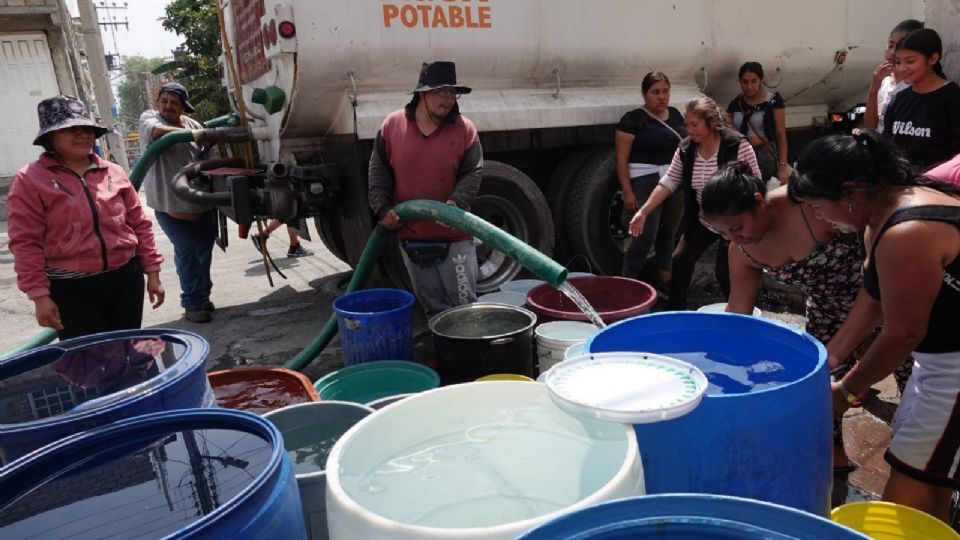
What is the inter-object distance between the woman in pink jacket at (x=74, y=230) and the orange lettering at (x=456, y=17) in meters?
2.26

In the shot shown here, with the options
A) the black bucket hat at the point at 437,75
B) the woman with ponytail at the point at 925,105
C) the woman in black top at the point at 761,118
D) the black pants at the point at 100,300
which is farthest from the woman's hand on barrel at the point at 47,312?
the woman in black top at the point at 761,118

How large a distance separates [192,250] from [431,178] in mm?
2660

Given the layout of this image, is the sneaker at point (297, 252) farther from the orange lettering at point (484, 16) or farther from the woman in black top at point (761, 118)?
the woman in black top at point (761, 118)

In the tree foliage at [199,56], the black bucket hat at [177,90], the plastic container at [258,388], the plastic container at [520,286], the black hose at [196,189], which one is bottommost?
the plastic container at [520,286]

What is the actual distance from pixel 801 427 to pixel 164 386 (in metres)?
1.39

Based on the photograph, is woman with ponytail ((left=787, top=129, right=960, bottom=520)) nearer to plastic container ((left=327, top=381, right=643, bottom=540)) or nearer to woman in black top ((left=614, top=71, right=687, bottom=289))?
plastic container ((left=327, top=381, right=643, bottom=540))

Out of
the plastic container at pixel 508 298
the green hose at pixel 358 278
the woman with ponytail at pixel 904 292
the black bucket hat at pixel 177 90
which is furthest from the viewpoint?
Answer: the black bucket hat at pixel 177 90

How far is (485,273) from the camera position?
4.59 m

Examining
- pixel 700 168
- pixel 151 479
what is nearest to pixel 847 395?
pixel 151 479

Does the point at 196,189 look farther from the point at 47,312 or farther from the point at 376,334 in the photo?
the point at 376,334

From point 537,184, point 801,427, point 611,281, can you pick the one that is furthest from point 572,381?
point 537,184

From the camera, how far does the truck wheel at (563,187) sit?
5.00 metres

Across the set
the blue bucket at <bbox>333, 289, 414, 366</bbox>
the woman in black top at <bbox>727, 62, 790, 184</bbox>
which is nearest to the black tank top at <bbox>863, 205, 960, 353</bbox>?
the blue bucket at <bbox>333, 289, 414, 366</bbox>

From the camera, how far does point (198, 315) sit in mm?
5074
